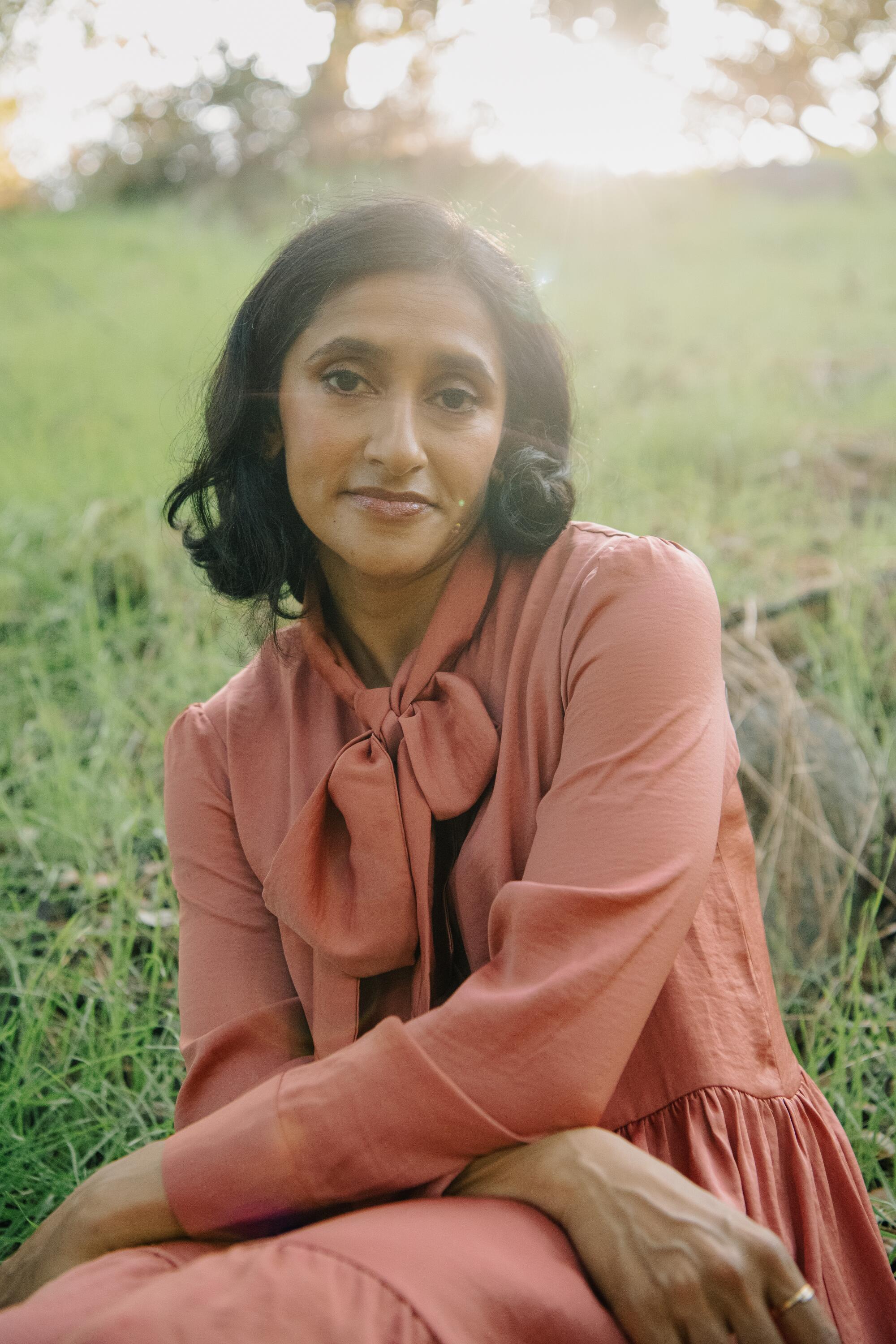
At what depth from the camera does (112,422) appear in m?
5.12

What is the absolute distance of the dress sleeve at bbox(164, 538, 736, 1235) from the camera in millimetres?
1175

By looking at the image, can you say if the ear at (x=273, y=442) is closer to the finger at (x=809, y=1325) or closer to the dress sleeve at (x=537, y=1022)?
the dress sleeve at (x=537, y=1022)

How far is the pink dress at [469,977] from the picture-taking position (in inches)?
42.1

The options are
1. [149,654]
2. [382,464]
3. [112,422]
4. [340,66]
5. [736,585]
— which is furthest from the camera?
[112,422]

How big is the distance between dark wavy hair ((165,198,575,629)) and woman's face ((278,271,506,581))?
47 mm

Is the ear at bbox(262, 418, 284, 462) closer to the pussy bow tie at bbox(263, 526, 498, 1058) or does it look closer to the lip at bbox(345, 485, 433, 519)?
the lip at bbox(345, 485, 433, 519)

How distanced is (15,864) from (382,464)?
63.4 inches

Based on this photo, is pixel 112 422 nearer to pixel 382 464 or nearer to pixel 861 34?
pixel 382 464

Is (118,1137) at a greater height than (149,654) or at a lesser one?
lesser

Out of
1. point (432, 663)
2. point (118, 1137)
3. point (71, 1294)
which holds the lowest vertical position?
point (118, 1137)

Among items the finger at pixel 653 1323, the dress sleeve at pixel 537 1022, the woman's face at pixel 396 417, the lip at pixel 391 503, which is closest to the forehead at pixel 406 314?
the woman's face at pixel 396 417

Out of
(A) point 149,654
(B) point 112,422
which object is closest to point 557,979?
(A) point 149,654

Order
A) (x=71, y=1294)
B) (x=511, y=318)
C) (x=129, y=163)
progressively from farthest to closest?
1. (x=129, y=163)
2. (x=511, y=318)
3. (x=71, y=1294)

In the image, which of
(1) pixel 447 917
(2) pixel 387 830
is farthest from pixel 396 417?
(1) pixel 447 917
